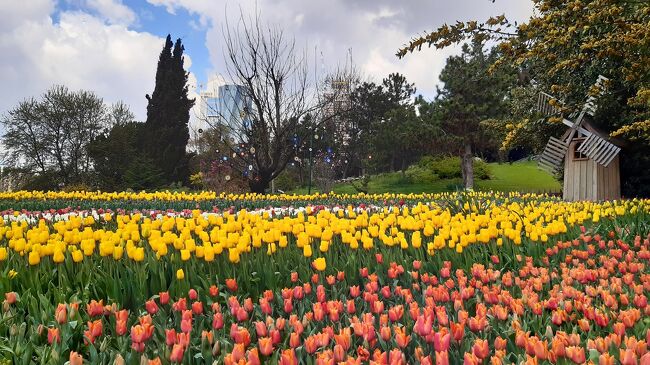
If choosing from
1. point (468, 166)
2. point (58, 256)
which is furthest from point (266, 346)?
point (468, 166)

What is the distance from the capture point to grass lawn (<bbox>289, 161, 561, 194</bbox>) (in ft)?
97.6

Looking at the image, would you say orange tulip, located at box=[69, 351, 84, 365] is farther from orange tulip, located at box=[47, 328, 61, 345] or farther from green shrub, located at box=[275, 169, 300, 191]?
green shrub, located at box=[275, 169, 300, 191]

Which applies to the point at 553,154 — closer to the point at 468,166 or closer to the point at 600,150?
the point at 600,150

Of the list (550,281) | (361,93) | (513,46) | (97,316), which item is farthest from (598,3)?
(361,93)

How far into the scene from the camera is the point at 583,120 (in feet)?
52.7

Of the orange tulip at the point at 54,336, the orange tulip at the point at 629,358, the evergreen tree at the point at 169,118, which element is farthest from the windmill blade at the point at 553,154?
the evergreen tree at the point at 169,118

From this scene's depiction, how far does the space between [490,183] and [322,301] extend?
98.1 feet

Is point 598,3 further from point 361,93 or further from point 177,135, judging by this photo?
point 361,93

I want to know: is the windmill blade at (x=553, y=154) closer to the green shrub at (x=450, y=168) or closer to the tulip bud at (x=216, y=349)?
the green shrub at (x=450, y=168)

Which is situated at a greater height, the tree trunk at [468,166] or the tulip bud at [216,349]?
the tree trunk at [468,166]

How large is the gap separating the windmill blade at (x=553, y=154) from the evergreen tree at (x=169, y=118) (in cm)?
2453

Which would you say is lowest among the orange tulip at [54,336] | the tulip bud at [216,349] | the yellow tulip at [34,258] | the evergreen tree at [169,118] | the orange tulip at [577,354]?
the tulip bud at [216,349]

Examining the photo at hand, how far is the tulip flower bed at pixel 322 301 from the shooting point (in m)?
2.10

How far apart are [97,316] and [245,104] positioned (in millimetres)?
17066
